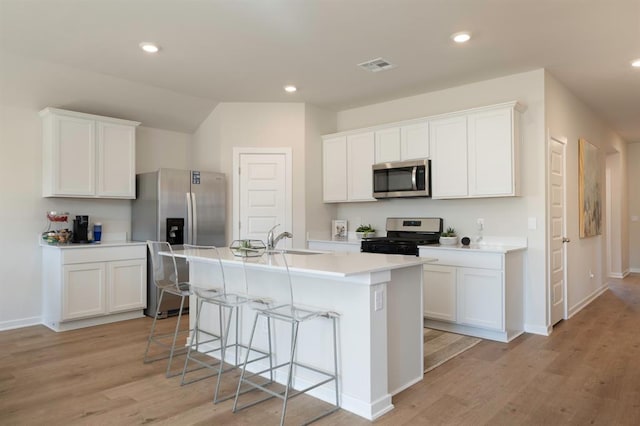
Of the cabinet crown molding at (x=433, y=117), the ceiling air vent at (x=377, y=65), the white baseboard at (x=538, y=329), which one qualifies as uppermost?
the ceiling air vent at (x=377, y=65)

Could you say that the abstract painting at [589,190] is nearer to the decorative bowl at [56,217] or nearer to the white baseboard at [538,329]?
the white baseboard at [538,329]

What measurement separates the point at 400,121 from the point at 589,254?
3.18 meters

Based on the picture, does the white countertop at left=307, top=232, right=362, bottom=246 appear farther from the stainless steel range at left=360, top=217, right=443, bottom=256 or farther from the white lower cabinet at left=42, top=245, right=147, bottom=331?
the white lower cabinet at left=42, top=245, right=147, bottom=331

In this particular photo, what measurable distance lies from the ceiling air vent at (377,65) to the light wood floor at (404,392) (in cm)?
280

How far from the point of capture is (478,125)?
171 inches

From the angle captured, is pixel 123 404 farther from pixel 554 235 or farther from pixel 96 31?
pixel 554 235

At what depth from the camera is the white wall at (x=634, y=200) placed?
8336 mm

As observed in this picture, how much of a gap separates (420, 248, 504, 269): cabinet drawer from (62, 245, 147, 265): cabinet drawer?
3.22 meters

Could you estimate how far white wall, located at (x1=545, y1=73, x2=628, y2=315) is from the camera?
4.58m

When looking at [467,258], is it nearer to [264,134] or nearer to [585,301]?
[585,301]

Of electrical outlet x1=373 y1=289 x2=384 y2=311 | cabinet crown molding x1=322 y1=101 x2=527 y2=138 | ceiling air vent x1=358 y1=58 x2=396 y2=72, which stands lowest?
electrical outlet x1=373 y1=289 x2=384 y2=311

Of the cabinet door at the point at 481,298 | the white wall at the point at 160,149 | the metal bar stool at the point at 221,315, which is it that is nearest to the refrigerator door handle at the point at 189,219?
the white wall at the point at 160,149

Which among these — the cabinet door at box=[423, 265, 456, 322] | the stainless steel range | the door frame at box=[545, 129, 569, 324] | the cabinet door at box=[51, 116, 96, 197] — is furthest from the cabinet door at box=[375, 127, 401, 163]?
the cabinet door at box=[51, 116, 96, 197]

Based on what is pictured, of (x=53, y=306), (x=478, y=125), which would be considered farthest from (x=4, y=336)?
(x=478, y=125)
